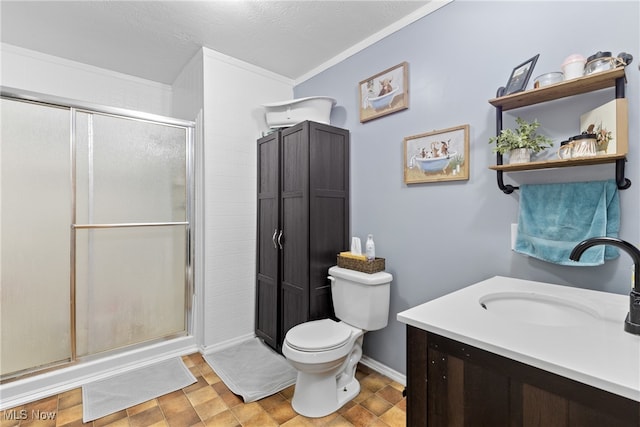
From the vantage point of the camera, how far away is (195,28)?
6.97 feet

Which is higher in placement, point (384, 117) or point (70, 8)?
point (70, 8)

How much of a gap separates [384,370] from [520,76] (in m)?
1.90

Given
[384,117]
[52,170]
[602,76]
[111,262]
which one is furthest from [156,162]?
[602,76]

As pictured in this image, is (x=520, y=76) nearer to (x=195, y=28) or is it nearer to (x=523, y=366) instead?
(x=523, y=366)

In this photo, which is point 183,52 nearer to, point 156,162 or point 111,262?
point 156,162

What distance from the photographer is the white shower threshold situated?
1784mm

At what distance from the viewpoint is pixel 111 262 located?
2184 millimetres

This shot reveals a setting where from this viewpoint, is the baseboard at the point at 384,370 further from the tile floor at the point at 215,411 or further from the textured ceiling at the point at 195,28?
the textured ceiling at the point at 195,28

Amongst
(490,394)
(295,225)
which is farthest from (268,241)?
(490,394)

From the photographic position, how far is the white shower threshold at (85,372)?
1784 millimetres

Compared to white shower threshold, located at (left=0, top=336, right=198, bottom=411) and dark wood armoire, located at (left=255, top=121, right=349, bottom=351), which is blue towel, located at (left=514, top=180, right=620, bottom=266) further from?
white shower threshold, located at (left=0, top=336, right=198, bottom=411)

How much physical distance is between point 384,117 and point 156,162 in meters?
1.76

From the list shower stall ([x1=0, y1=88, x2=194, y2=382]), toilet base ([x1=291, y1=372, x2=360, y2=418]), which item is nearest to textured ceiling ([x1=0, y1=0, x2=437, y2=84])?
shower stall ([x1=0, y1=88, x2=194, y2=382])

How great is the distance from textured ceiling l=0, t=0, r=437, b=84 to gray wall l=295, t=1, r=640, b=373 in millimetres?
226
